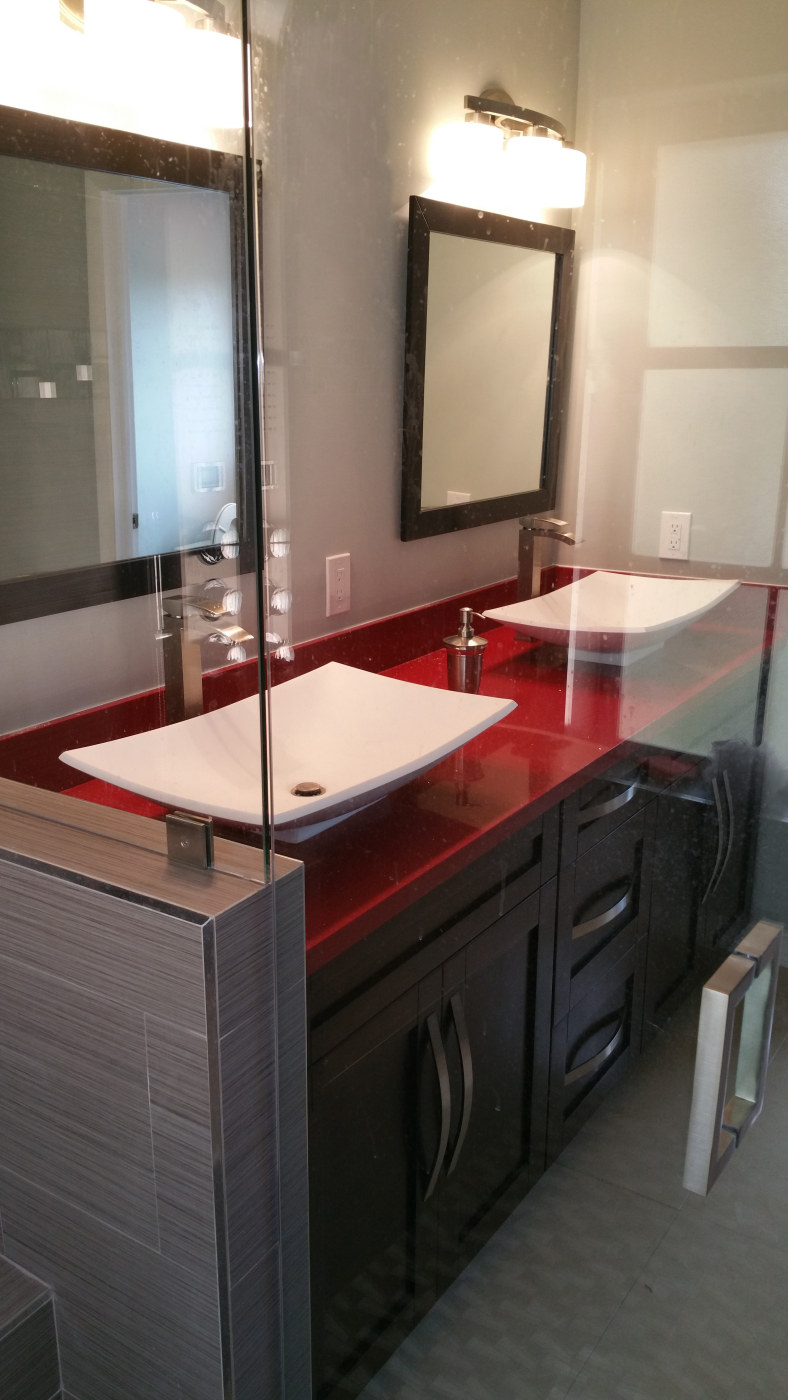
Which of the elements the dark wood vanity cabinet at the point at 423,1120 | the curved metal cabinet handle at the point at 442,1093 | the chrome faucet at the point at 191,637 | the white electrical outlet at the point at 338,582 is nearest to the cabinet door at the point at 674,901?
the dark wood vanity cabinet at the point at 423,1120

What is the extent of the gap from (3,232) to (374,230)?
1.49 feet

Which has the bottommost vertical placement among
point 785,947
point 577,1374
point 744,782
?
point 577,1374

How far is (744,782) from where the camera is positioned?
0.96 m

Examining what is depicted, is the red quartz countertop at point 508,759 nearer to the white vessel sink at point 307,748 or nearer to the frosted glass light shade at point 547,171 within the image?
the white vessel sink at point 307,748

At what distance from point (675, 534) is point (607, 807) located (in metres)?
0.25

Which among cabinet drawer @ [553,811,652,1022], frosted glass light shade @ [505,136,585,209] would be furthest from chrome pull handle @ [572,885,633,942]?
frosted glass light shade @ [505,136,585,209]

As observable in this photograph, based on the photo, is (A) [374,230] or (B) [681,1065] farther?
(B) [681,1065]

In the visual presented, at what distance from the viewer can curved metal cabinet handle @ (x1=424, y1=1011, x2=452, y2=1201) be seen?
1.15m

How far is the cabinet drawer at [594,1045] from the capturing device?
3.59ft

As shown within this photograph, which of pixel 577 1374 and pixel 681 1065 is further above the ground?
pixel 681 1065

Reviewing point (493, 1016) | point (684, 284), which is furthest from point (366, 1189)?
point (684, 284)

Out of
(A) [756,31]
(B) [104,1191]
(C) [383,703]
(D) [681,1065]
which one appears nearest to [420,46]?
(A) [756,31]

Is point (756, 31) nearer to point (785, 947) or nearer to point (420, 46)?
point (420, 46)

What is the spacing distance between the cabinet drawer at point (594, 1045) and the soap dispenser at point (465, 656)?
307 millimetres
